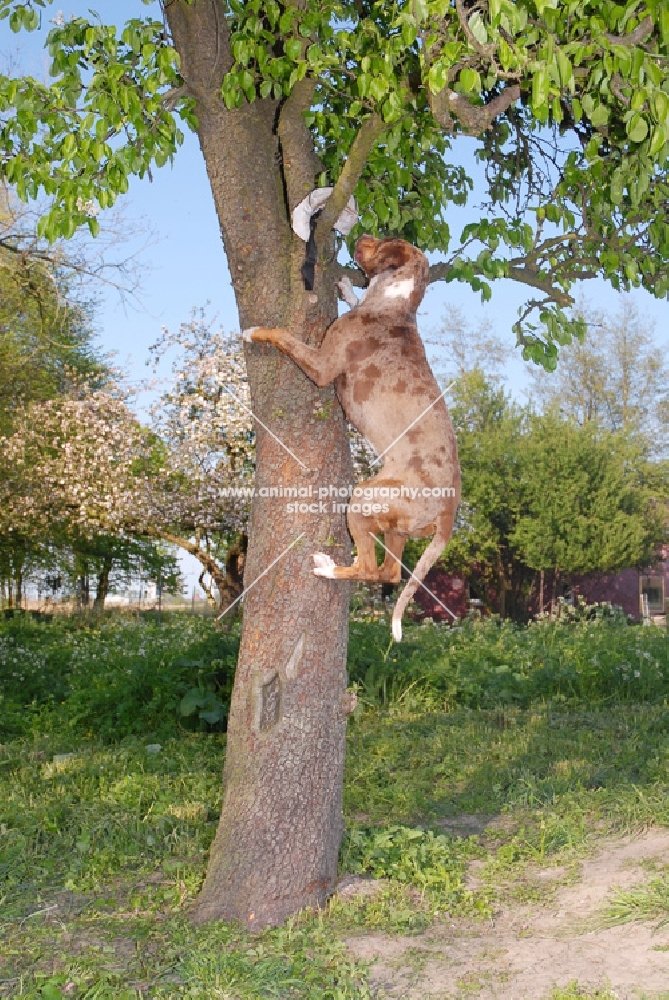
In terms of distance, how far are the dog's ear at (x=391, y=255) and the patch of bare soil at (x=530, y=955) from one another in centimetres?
352

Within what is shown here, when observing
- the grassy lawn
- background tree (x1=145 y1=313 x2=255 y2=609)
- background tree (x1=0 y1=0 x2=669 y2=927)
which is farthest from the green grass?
background tree (x1=145 y1=313 x2=255 y2=609)

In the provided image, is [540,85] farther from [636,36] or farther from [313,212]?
[313,212]

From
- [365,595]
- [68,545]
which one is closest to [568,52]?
[365,595]

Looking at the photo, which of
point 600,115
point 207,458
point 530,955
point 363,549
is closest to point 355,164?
point 600,115

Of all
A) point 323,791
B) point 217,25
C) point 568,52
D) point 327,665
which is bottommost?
point 323,791

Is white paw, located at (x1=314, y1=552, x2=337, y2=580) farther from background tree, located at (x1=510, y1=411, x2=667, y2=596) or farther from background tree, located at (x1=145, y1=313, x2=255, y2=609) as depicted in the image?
background tree, located at (x1=510, y1=411, x2=667, y2=596)

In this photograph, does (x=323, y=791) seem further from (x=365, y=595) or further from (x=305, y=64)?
(x=365, y=595)

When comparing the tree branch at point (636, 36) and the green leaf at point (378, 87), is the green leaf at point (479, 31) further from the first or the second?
the tree branch at point (636, 36)

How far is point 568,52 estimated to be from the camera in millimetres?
4590

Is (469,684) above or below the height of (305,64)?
below

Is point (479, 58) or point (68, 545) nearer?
point (479, 58)

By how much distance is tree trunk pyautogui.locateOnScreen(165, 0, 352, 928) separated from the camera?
506 cm

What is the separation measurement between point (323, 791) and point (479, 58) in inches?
162

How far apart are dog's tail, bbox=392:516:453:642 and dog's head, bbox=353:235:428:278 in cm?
132
